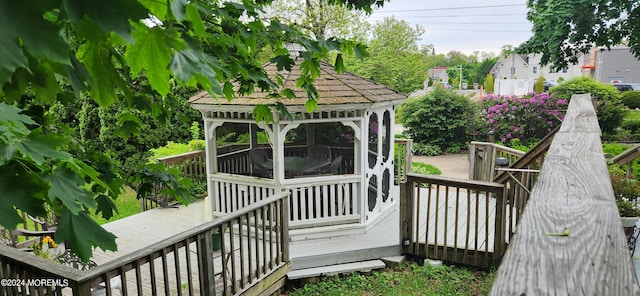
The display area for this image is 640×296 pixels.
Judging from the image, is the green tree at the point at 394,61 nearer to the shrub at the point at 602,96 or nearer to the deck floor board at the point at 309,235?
the shrub at the point at 602,96

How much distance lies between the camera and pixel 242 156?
838 centimetres

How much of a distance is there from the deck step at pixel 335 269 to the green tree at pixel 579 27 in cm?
984

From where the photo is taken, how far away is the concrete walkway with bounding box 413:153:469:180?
11469mm

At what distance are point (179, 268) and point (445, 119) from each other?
1299cm

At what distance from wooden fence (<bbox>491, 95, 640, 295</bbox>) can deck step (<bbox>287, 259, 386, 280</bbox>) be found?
443 cm

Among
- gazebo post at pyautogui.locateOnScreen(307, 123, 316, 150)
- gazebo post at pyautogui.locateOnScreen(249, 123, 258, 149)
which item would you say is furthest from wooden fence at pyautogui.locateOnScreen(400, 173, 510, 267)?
gazebo post at pyautogui.locateOnScreen(249, 123, 258, 149)

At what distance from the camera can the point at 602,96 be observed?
1508 cm

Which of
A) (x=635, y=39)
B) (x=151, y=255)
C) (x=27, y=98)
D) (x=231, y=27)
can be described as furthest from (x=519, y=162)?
(x=635, y=39)

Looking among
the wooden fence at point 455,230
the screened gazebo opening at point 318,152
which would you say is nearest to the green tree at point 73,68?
the wooden fence at point 455,230

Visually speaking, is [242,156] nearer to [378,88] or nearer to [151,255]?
[378,88]

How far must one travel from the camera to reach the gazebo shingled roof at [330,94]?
5.57m

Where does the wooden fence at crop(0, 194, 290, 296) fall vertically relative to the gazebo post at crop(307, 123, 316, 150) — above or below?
below

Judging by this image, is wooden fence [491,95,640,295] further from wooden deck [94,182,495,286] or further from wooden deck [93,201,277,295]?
wooden deck [93,201,277,295]

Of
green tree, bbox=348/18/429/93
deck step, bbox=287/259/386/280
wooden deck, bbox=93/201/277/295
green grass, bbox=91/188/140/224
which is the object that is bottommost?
green grass, bbox=91/188/140/224
